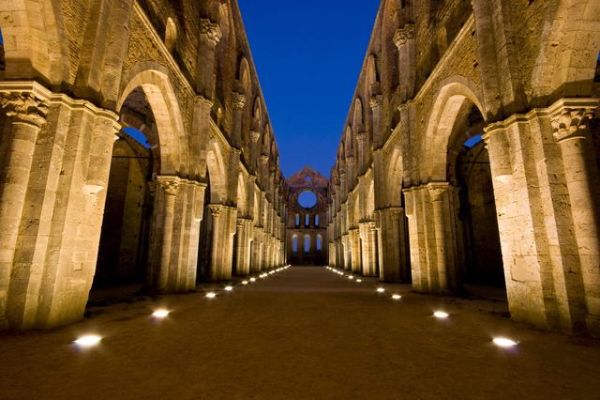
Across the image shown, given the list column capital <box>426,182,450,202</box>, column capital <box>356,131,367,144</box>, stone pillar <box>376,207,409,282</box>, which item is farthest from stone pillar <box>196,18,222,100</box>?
column capital <box>356,131,367,144</box>

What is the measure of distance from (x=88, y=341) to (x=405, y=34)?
1494 centimetres

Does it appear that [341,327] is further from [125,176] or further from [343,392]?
[125,176]

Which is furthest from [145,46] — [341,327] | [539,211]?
[539,211]

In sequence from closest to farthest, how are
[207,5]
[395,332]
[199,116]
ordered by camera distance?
[395,332], [199,116], [207,5]

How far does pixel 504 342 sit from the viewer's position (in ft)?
14.3

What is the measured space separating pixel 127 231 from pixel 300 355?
16.0 meters

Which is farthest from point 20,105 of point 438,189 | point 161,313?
point 438,189

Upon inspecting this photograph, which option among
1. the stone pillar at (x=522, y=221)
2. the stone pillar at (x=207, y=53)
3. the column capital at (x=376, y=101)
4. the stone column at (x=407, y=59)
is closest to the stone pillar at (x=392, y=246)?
the stone column at (x=407, y=59)

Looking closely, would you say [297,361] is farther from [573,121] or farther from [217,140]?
[217,140]

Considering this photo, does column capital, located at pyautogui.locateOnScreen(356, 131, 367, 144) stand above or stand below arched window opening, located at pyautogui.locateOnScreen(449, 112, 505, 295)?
above

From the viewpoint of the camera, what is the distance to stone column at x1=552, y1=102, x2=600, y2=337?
194 inches

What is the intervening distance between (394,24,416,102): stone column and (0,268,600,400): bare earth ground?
962 cm

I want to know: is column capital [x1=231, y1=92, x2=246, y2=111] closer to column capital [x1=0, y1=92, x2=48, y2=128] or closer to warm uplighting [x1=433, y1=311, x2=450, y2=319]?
column capital [x1=0, y1=92, x2=48, y2=128]

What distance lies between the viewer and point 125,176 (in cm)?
1667
